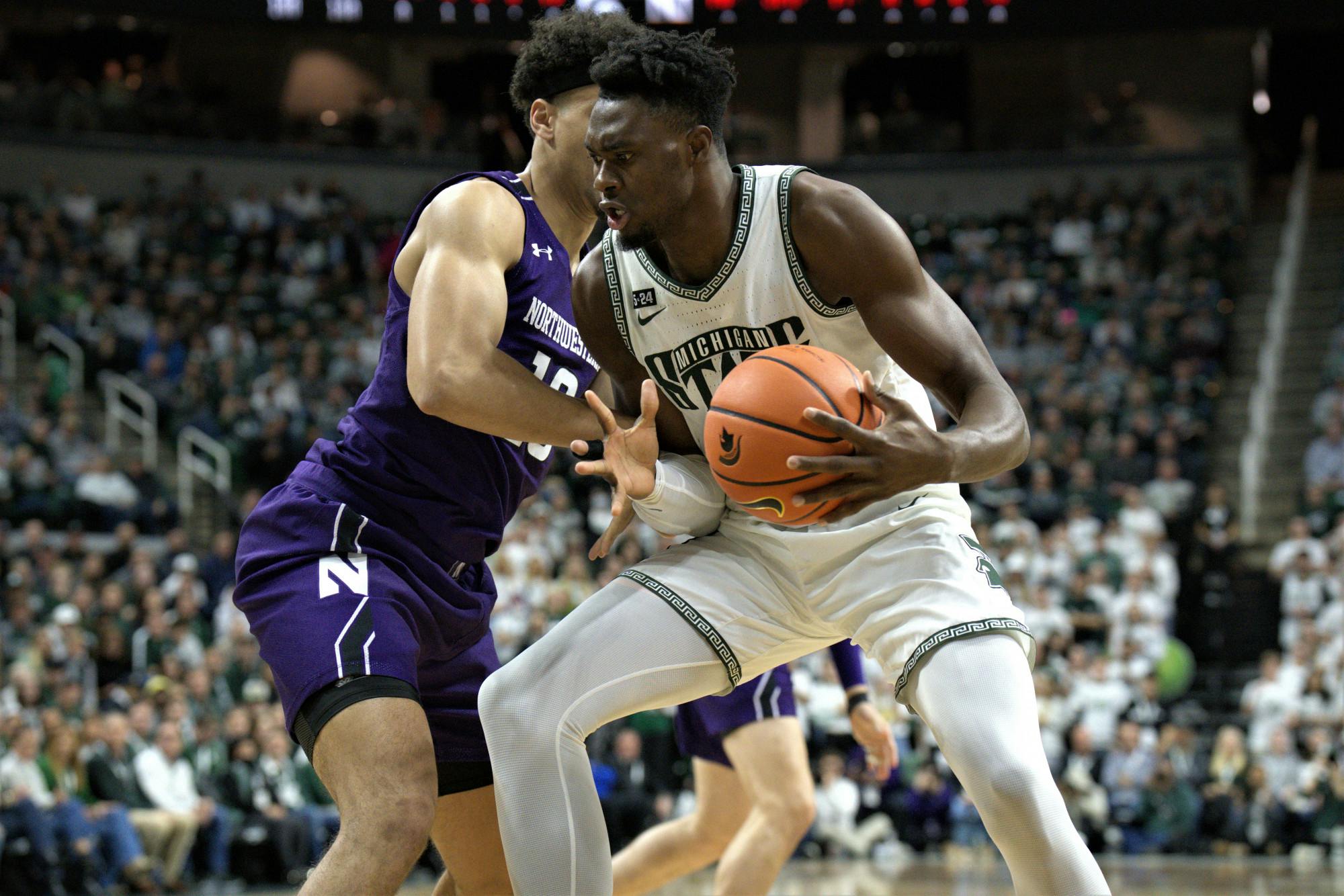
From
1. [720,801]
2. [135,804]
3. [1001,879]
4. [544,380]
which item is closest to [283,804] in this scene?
[135,804]

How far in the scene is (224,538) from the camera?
13.4m

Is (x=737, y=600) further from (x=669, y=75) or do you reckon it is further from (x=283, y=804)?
(x=283, y=804)

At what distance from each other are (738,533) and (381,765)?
41.8 inches

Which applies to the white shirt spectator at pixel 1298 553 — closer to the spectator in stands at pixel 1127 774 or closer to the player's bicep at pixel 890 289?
the spectator in stands at pixel 1127 774

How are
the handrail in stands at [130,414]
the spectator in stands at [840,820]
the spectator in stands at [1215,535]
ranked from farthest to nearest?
1. the handrail in stands at [130,414]
2. the spectator in stands at [1215,535]
3. the spectator in stands at [840,820]

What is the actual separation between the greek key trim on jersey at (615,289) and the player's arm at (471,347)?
0.24 m

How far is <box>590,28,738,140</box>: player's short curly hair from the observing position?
3.37 metres

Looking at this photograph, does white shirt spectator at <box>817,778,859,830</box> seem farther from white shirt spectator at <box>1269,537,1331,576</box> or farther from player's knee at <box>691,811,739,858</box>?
player's knee at <box>691,811,739,858</box>

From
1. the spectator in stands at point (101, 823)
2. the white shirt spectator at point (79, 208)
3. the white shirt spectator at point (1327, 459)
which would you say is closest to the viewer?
the spectator in stands at point (101, 823)

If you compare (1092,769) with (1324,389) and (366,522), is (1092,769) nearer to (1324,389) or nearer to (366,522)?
(1324,389)

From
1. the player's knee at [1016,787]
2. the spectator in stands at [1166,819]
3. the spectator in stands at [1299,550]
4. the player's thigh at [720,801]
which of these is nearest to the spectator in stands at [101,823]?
the player's thigh at [720,801]

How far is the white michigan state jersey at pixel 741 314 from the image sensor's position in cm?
352

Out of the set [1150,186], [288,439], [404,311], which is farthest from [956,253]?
[404,311]

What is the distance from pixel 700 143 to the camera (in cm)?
346
